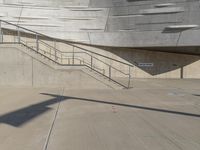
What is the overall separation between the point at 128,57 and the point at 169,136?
85.2 ft

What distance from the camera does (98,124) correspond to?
988 centimetres

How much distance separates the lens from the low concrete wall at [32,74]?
2036 centimetres

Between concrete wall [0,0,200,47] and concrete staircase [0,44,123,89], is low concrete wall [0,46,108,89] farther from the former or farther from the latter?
concrete wall [0,0,200,47]

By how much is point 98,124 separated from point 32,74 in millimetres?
11255

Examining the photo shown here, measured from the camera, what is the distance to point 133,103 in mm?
14250

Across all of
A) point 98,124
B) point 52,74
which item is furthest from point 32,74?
point 98,124

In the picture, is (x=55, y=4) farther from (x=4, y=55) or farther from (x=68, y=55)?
(x=4, y=55)

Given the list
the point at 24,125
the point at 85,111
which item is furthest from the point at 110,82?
the point at 24,125

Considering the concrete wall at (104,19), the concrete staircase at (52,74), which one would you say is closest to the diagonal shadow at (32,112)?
the concrete staircase at (52,74)

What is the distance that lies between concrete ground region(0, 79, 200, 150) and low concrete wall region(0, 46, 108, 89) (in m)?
5.06

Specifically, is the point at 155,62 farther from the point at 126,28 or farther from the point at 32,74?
the point at 32,74

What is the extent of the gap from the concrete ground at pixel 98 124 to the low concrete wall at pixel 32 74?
16.6ft

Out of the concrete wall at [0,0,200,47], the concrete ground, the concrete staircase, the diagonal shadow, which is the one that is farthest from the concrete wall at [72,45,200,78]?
the diagonal shadow

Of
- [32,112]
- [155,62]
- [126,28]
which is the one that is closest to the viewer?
[32,112]
